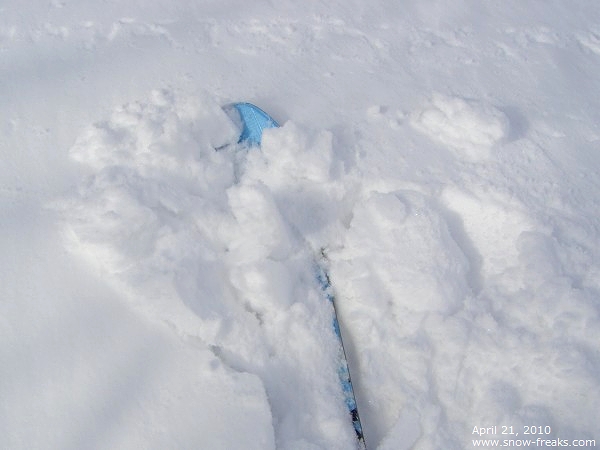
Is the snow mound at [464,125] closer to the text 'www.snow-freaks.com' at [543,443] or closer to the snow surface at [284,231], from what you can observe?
the snow surface at [284,231]

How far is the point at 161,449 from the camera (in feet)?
4.62

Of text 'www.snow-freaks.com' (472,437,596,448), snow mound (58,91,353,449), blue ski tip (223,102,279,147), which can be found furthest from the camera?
blue ski tip (223,102,279,147)

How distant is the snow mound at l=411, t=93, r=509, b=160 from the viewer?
2.16m

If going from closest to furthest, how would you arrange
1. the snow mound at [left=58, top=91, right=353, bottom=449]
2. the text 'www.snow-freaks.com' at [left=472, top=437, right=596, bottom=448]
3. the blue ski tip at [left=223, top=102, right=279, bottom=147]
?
the text 'www.snow-freaks.com' at [left=472, top=437, right=596, bottom=448] < the snow mound at [left=58, top=91, right=353, bottom=449] < the blue ski tip at [left=223, top=102, right=279, bottom=147]

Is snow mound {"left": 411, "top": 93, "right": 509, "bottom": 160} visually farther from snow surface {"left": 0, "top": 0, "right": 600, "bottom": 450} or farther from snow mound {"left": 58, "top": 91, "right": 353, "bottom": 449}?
snow mound {"left": 58, "top": 91, "right": 353, "bottom": 449}

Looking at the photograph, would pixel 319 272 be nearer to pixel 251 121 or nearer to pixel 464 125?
pixel 251 121

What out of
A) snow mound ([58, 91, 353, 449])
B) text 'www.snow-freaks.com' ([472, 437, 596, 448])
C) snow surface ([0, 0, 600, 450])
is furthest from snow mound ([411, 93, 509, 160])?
Result: text 'www.snow-freaks.com' ([472, 437, 596, 448])

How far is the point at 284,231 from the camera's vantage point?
184 centimetres

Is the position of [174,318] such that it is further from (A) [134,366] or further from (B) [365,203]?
(B) [365,203]

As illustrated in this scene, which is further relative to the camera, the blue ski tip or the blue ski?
the blue ski tip

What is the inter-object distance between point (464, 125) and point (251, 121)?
943mm

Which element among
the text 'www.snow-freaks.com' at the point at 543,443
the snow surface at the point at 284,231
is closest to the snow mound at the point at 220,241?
the snow surface at the point at 284,231

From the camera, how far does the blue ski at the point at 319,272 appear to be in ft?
5.44

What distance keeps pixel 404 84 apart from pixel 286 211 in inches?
37.3
